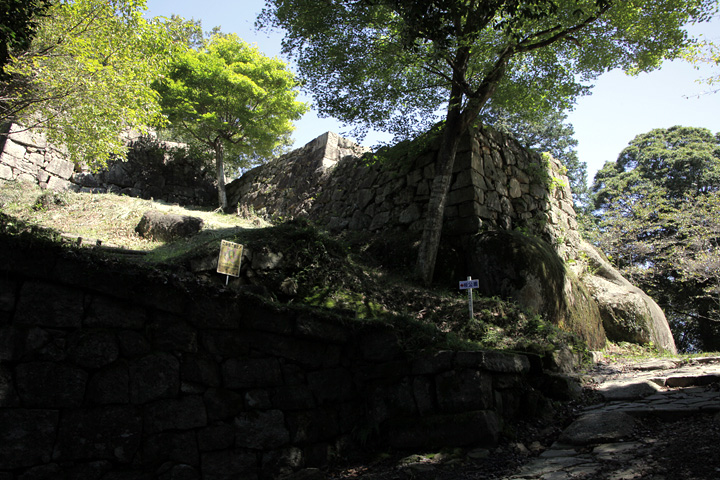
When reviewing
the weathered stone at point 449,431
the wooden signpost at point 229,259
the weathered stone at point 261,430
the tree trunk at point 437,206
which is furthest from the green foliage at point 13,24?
the tree trunk at point 437,206

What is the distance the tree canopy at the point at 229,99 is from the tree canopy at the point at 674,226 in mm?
13245

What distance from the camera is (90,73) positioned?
26.7 ft

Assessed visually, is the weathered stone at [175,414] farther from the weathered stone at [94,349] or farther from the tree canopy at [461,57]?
the tree canopy at [461,57]

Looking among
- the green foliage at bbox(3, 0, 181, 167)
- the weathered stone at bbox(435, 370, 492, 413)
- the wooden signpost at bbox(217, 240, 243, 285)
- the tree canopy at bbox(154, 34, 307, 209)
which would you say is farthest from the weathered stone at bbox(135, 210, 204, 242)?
the weathered stone at bbox(435, 370, 492, 413)

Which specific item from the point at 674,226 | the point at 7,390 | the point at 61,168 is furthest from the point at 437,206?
the point at 674,226

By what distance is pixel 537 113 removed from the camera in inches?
341

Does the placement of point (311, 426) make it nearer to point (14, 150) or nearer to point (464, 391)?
point (464, 391)

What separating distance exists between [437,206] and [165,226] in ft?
18.4

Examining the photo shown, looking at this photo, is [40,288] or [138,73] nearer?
[40,288]

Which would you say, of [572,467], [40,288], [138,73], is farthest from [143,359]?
[138,73]

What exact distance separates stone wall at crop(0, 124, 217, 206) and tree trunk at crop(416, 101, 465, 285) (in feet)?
31.3

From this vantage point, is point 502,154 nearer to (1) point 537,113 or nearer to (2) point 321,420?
(1) point 537,113

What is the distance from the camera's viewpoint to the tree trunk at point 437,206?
299 inches

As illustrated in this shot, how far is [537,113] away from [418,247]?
12.1ft
